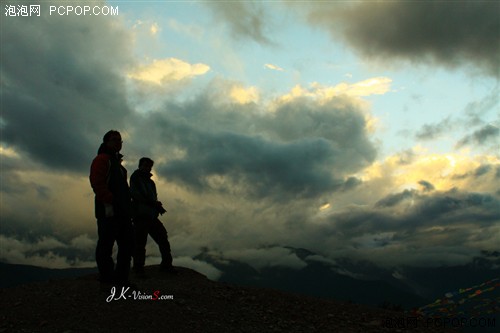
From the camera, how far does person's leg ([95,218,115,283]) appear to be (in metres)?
7.54

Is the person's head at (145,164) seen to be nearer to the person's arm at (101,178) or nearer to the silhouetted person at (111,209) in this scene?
the silhouetted person at (111,209)

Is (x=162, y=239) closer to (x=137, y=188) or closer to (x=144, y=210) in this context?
(x=144, y=210)

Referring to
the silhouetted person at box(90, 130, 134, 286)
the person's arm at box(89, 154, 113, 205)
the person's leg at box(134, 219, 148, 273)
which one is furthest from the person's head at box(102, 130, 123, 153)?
the person's leg at box(134, 219, 148, 273)

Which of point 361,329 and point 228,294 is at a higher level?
point 228,294

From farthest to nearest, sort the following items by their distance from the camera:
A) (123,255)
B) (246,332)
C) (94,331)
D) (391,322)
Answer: (391,322)
(123,255)
(246,332)
(94,331)

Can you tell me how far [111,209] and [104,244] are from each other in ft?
2.28

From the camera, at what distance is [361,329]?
8.04 meters

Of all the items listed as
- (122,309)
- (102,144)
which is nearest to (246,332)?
(122,309)

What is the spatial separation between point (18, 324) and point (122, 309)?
5.64 ft

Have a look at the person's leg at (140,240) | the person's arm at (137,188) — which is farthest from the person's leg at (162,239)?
the person's arm at (137,188)

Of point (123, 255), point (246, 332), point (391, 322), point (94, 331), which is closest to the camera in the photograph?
point (94, 331)

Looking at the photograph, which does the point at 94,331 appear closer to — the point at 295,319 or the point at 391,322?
the point at 295,319

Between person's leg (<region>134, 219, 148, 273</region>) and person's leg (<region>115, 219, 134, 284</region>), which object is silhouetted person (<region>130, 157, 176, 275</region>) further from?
person's leg (<region>115, 219, 134, 284</region>)

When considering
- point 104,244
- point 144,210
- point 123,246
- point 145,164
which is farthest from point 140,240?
point 104,244
